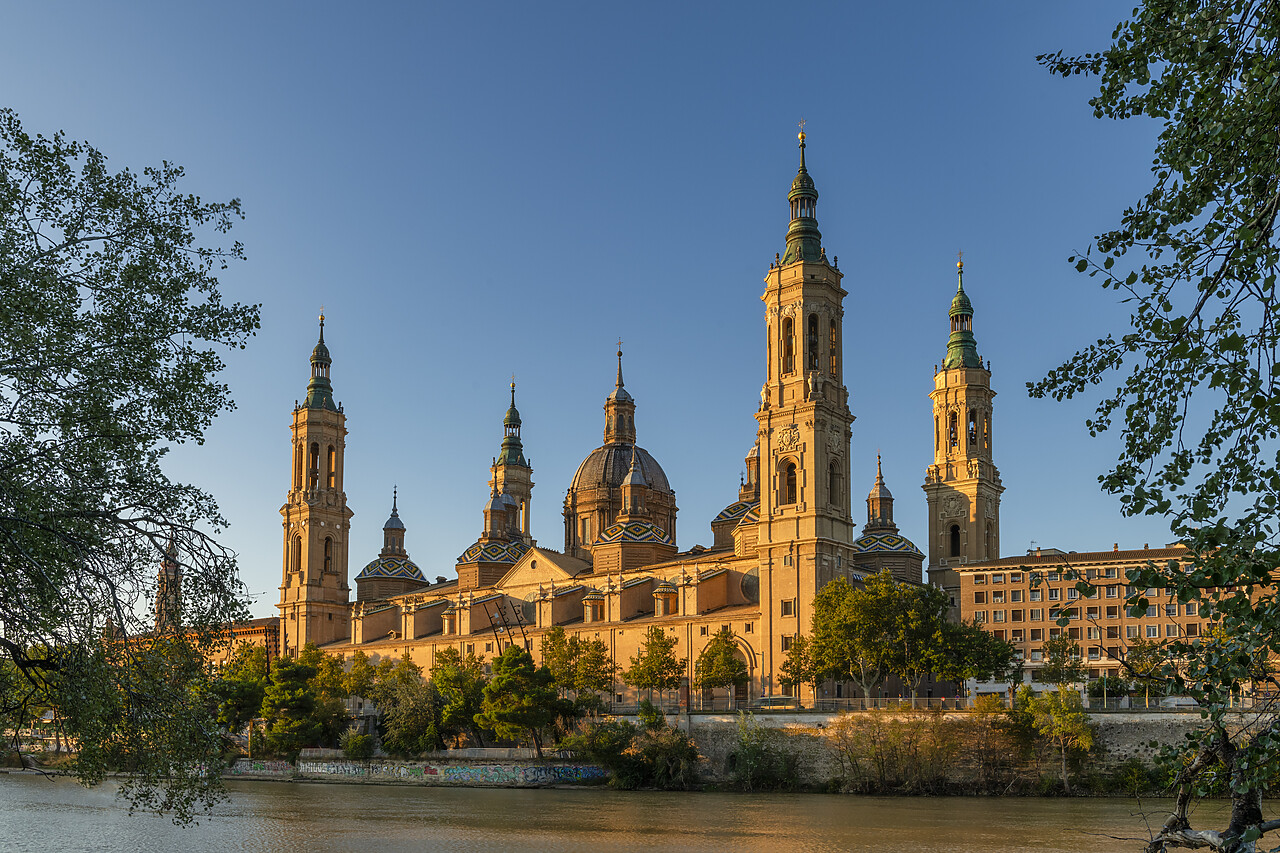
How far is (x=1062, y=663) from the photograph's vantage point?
81125 mm

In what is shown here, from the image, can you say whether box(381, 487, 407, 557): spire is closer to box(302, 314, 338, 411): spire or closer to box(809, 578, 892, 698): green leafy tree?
box(302, 314, 338, 411): spire

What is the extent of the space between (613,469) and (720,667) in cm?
3950

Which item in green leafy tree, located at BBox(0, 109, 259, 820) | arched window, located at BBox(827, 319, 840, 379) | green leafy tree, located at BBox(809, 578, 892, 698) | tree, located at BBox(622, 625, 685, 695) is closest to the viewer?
green leafy tree, located at BBox(0, 109, 259, 820)

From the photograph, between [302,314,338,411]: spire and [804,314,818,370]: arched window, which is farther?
[302,314,338,411]: spire

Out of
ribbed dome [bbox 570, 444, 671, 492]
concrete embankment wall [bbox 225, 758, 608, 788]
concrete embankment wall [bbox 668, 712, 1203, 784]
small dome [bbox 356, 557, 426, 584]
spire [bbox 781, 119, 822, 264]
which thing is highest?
spire [bbox 781, 119, 822, 264]

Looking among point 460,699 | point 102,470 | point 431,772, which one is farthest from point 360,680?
point 102,470

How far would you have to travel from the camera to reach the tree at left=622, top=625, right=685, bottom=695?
8456 cm

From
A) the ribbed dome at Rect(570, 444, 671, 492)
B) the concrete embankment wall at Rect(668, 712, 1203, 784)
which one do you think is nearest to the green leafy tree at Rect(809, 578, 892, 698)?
the concrete embankment wall at Rect(668, 712, 1203, 784)

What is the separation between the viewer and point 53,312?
1680cm

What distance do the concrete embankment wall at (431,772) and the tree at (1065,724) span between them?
911 inches

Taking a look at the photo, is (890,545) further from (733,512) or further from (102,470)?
(102,470)

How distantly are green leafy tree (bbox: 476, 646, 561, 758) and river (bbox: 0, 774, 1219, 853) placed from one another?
707 cm

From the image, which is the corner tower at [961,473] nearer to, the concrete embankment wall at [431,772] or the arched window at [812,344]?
the arched window at [812,344]

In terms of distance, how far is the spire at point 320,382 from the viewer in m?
124
